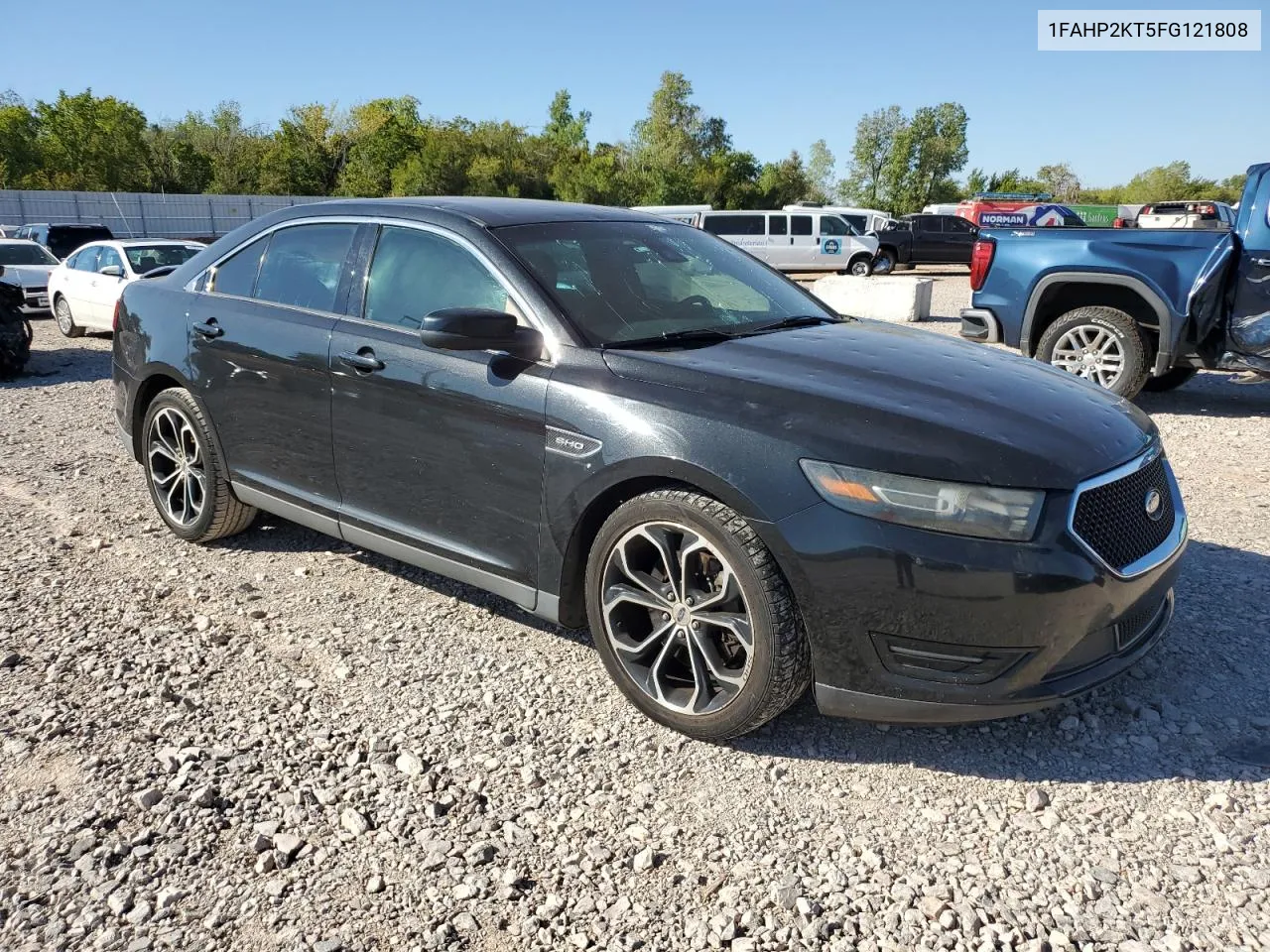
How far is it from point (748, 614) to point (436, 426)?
4.59 feet

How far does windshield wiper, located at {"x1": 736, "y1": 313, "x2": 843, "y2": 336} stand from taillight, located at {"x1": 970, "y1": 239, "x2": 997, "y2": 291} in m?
4.96

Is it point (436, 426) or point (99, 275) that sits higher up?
point (99, 275)

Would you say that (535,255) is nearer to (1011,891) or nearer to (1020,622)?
(1020,622)

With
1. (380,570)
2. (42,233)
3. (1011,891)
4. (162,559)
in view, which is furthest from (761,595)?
(42,233)

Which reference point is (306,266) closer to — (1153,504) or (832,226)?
(1153,504)

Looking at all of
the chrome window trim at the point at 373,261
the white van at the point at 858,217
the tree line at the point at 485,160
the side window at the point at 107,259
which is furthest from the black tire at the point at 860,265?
the tree line at the point at 485,160

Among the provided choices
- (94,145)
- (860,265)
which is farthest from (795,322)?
(94,145)

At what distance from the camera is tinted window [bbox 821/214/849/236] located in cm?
2683

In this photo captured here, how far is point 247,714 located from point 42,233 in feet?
67.3

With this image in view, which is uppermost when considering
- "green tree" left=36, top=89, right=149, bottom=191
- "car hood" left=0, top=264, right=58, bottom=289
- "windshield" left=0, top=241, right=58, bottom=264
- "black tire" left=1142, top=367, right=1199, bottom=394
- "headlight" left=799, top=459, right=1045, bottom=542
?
"green tree" left=36, top=89, right=149, bottom=191

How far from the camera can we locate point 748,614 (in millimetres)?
2836

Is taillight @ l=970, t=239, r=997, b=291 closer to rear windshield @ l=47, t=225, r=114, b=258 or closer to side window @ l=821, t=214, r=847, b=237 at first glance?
rear windshield @ l=47, t=225, r=114, b=258

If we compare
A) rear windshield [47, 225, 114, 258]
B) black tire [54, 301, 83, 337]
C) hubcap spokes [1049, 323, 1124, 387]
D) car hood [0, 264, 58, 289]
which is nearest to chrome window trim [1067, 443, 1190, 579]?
hubcap spokes [1049, 323, 1124, 387]

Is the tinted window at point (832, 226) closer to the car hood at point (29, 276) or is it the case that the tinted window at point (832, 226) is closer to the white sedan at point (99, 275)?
the white sedan at point (99, 275)
